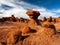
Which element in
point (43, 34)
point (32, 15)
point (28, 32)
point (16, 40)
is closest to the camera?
point (16, 40)

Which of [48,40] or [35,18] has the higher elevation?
[35,18]

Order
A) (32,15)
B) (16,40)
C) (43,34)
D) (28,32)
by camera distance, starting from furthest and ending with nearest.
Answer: (32,15) < (28,32) < (43,34) < (16,40)

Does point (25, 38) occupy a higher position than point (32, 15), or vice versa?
point (32, 15)

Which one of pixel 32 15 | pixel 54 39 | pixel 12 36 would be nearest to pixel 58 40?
pixel 54 39

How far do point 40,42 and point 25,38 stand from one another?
2.13m

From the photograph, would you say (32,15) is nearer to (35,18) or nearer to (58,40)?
(35,18)

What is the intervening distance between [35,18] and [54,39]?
17.6 metres

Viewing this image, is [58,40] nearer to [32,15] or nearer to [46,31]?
[46,31]

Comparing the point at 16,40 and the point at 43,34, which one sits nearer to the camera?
the point at 16,40

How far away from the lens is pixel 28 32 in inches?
920

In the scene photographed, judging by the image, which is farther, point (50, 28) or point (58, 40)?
point (50, 28)

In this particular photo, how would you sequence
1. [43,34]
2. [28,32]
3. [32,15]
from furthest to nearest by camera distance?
[32,15]
[28,32]
[43,34]

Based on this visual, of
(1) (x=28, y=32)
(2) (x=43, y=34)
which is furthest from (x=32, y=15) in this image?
(2) (x=43, y=34)

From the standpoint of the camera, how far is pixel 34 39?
20.1 metres
